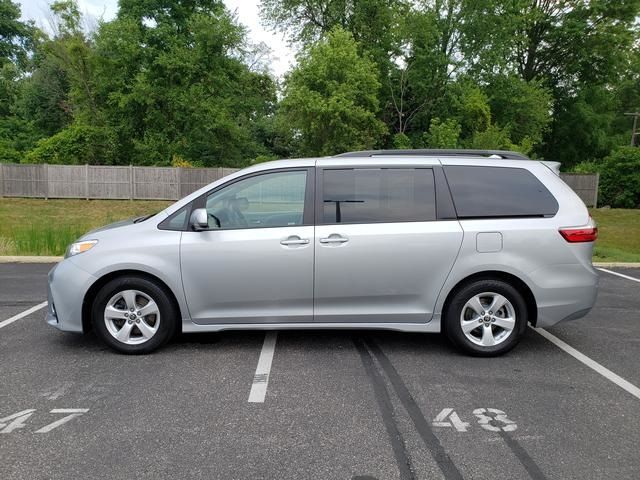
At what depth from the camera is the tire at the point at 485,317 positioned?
4.64 m

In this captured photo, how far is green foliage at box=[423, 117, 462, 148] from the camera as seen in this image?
25609 millimetres

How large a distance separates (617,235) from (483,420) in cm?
1607

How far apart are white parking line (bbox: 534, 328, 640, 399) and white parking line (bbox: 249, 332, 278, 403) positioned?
9.19 feet

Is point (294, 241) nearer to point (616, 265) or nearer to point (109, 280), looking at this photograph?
point (109, 280)

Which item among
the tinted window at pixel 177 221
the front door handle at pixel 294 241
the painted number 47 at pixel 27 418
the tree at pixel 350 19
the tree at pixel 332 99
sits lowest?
the painted number 47 at pixel 27 418

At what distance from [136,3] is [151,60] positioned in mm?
3786

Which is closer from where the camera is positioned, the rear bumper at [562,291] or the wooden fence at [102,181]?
the rear bumper at [562,291]

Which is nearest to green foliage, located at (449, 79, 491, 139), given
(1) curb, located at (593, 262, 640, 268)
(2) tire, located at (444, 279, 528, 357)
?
(1) curb, located at (593, 262, 640, 268)

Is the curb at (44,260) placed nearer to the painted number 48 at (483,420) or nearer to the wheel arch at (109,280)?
the wheel arch at (109,280)

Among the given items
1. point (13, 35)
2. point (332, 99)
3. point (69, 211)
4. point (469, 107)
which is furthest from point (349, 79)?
point (13, 35)

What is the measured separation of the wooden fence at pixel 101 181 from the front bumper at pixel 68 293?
21723 millimetres

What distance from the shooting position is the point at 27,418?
3482mm

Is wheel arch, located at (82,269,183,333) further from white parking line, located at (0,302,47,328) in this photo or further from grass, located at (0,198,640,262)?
grass, located at (0,198,640,262)

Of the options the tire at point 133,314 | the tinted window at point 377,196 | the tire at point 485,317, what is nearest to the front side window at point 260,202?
the tinted window at point 377,196
